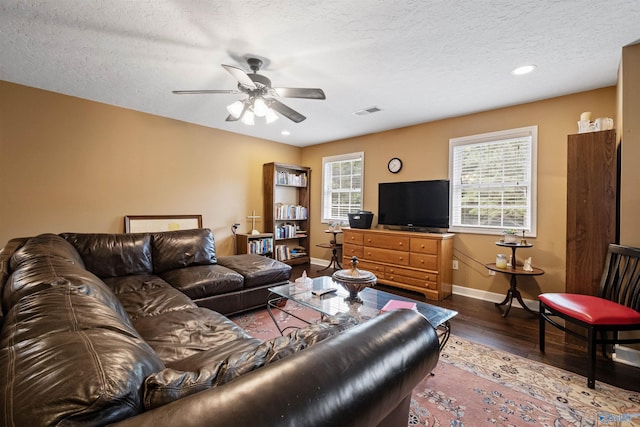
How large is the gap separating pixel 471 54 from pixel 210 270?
3.22 m

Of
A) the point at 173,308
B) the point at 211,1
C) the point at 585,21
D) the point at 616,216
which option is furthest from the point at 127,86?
the point at 616,216

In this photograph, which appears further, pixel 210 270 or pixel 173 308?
pixel 210 270

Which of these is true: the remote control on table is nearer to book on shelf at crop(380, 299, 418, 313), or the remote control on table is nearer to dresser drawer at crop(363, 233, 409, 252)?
book on shelf at crop(380, 299, 418, 313)

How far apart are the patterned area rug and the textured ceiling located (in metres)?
2.54

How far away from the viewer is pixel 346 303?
224cm

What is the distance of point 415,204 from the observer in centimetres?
416

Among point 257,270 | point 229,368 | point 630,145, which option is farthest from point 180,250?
point 630,145

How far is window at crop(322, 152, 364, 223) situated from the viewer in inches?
204

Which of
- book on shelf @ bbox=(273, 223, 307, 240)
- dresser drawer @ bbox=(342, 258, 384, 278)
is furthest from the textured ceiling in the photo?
book on shelf @ bbox=(273, 223, 307, 240)

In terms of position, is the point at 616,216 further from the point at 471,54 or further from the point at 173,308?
the point at 173,308

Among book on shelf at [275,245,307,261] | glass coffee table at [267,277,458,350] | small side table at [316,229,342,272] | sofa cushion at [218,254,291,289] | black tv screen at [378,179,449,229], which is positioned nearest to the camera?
glass coffee table at [267,277,458,350]

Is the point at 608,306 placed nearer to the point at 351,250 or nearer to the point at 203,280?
the point at 351,250

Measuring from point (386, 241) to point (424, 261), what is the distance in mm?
617

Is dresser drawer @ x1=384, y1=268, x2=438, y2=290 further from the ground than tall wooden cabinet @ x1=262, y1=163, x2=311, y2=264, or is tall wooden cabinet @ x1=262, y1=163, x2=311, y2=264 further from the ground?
tall wooden cabinet @ x1=262, y1=163, x2=311, y2=264
